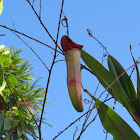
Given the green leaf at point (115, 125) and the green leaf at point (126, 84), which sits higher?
the green leaf at point (126, 84)

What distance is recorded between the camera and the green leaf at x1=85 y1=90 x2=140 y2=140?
2.31 ft

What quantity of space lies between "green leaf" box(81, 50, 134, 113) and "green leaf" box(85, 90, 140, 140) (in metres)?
0.05

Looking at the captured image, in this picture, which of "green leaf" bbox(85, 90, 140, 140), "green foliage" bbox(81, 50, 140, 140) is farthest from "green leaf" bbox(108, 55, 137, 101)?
"green leaf" bbox(85, 90, 140, 140)

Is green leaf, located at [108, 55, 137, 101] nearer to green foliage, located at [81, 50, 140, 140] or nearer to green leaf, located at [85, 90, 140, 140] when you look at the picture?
green foliage, located at [81, 50, 140, 140]

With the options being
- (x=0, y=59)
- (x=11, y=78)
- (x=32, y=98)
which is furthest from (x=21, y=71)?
(x=0, y=59)

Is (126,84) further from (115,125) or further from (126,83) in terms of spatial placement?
(115,125)

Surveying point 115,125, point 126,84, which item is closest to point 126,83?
point 126,84

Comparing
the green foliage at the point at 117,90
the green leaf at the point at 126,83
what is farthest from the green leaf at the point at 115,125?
the green leaf at the point at 126,83

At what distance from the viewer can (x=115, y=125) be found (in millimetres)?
713

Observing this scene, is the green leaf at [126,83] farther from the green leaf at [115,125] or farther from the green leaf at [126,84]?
the green leaf at [115,125]

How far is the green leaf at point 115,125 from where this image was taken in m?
0.71

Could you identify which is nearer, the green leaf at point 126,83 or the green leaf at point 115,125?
the green leaf at point 115,125

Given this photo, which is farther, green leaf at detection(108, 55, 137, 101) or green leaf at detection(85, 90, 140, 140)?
green leaf at detection(108, 55, 137, 101)

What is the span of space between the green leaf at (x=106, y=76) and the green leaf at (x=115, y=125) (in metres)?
0.05
